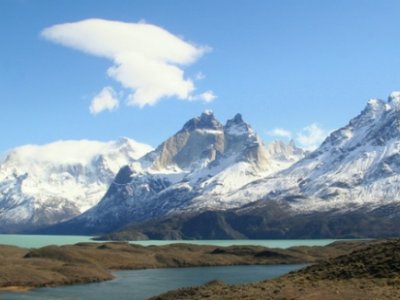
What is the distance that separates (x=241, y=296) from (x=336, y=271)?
14804 millimetres

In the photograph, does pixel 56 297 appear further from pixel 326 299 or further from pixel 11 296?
pixel 326 299

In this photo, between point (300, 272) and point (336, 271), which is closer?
point (336, 271)

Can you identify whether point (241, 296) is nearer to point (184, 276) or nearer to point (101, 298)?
point (101, 298)

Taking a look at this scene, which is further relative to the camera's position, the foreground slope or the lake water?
the lake water

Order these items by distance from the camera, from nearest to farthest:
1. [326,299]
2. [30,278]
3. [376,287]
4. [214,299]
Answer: [326,299] → [376,287] → [214,299] → [30,278]

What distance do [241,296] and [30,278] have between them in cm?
8174

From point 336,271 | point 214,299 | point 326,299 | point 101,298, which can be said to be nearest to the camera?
point 326,299

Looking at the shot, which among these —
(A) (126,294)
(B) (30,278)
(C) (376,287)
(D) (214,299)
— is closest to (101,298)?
(A) (126,294)

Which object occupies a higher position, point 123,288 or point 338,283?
point 338,283

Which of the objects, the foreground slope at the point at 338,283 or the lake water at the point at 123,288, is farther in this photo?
the lake water at the point at 123,288

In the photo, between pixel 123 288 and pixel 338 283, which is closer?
pixel 338 283

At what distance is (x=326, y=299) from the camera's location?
2591 inches

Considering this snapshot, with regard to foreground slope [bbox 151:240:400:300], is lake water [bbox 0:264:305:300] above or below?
below

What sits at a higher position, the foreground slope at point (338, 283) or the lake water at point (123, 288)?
the foreground slope at point (338, 283)
